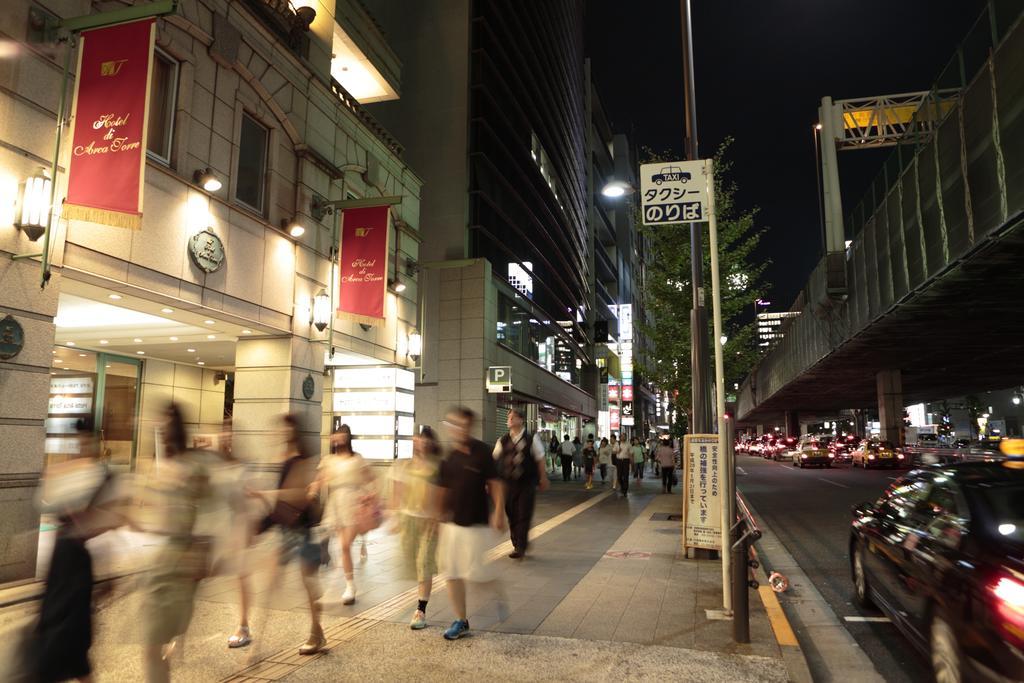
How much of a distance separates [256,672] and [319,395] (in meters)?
9.34

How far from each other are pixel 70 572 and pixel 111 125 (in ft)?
21.5

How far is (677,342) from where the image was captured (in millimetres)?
17875

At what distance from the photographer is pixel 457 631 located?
18.5ft

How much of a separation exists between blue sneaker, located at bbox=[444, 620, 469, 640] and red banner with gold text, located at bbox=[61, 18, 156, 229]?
615 cm

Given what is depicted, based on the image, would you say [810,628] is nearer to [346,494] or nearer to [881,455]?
[346,494]

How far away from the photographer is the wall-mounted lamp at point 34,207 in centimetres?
773

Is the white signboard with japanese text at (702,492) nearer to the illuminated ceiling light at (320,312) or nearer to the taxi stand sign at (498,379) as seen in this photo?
the illuminated ceiling light at (320,312)

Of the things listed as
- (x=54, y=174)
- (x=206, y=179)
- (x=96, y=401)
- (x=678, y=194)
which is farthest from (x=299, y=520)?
(x=96, y=401)

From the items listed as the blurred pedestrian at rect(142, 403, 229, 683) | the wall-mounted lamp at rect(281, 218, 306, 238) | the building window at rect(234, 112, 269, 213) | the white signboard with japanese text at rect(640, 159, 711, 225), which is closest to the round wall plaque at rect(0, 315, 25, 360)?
the blurred pedestrian at rect(142, 403, 229, 683)

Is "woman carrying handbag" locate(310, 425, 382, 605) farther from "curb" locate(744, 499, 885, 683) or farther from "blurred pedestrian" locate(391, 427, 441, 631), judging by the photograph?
"curb" locate(744, 499, 885, 683)

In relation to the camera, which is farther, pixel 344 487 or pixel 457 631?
pixel 344 487

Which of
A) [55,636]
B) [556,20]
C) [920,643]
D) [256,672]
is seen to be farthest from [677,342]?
[556,20]

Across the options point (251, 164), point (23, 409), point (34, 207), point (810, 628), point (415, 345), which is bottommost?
point (810, 628)

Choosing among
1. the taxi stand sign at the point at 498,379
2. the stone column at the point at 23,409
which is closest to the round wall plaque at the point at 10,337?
the stone column at the point at 23,409
